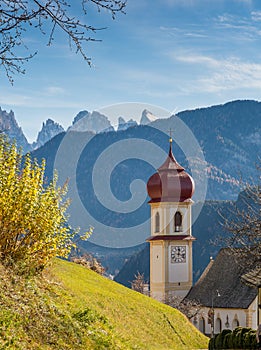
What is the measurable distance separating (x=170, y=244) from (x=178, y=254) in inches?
44.4

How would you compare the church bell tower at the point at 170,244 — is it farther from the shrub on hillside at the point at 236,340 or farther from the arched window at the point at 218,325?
the shrub on hillside at the point at 236,340

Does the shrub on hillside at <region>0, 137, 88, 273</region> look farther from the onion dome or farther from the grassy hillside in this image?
the onion dome

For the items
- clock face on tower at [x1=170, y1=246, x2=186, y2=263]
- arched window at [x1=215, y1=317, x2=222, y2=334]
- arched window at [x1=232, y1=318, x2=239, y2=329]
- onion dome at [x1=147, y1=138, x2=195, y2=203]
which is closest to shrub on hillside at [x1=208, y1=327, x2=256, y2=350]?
arched window at [x1=232, y1=318, x2=239, y2=329]

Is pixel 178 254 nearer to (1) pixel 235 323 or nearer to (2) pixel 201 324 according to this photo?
(2) pixel 201 324

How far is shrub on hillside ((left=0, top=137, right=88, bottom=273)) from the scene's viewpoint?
13359mm

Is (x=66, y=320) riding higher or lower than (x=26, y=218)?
lower

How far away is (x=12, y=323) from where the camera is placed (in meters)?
10.5

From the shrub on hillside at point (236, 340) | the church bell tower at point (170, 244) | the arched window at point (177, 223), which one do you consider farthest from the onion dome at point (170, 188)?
the shrub on hillside at point (236, 340)

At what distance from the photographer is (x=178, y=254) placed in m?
64.3

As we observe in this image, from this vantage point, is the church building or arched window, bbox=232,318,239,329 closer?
arched window, bbox=232,318,239,329

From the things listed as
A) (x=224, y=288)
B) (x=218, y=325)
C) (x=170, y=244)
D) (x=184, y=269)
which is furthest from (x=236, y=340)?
(x=184, y=269)

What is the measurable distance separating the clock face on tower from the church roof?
3.91m

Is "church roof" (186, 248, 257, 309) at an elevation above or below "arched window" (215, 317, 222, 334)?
above

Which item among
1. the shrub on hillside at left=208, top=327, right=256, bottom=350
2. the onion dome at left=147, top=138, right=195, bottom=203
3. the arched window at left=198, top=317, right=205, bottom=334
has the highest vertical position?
the onion dome at left=147, top=138, right=195, bottom=203
